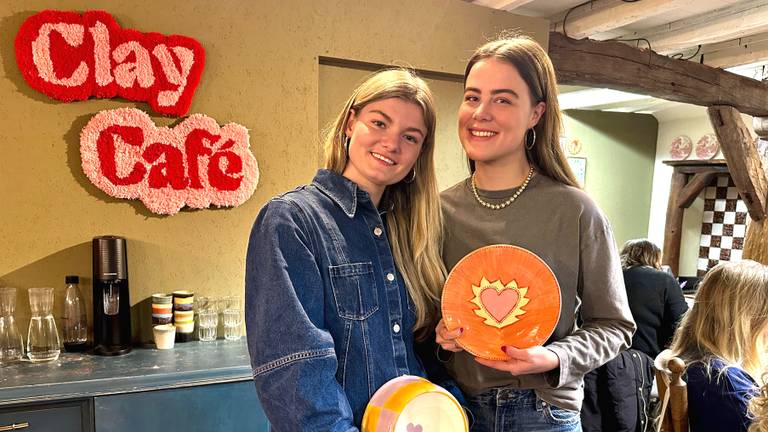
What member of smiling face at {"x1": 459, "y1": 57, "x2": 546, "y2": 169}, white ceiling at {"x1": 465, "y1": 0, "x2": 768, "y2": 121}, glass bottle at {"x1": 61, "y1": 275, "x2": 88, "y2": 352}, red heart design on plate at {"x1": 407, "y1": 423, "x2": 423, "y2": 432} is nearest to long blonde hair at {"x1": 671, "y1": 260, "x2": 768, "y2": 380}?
smiling face at {"x1": 459, "y1": 57, "x2": 546, "y2": 169}

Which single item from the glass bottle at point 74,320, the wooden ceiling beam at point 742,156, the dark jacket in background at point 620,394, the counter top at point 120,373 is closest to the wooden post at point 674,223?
the wooden ceiling beam at point 742,156

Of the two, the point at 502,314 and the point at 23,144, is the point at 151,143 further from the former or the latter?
the point at 502,314

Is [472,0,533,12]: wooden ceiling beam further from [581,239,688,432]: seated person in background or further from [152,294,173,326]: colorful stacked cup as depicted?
[152,294,173,326]: colorful stacked cup

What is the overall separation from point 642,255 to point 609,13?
1442mm

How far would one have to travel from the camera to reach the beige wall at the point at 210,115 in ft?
6.59

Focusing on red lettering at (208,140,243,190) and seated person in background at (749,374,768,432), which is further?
red lettering at (208,140,243,190)

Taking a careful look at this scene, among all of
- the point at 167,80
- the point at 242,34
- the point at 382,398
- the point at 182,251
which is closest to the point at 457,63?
the point at 242,34

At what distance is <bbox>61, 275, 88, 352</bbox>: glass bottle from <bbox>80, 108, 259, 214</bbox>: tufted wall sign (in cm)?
41

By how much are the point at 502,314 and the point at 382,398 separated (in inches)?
12.5

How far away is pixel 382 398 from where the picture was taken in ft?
3.17

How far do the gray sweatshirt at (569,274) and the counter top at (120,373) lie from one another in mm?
1097

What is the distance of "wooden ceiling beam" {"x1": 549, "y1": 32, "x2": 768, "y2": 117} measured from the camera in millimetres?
3240

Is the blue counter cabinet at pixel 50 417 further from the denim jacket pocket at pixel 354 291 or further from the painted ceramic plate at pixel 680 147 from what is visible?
the painted ceramic plate at pixel 680 147

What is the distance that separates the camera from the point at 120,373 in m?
1.85
